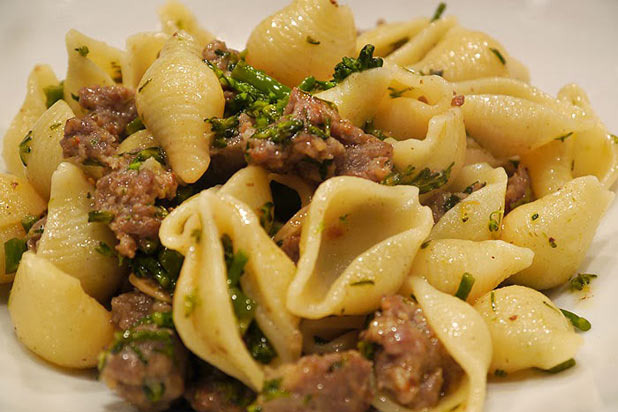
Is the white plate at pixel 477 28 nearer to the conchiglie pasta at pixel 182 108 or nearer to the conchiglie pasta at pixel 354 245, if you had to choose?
the conchiglie pasta at pixel 354 245

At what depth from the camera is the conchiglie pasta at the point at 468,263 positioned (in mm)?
2832

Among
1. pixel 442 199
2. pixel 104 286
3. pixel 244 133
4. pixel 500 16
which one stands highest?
pixel 500 16

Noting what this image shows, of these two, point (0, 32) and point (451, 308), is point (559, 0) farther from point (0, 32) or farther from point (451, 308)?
point (0, 32)

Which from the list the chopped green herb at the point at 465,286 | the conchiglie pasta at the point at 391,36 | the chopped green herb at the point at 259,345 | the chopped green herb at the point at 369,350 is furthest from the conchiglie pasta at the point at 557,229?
the conchiglie pasta at the point at 391,36

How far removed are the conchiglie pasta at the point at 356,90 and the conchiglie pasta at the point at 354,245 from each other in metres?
0.53

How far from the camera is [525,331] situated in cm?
266

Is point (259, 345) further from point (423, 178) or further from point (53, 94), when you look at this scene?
point (53, 94)

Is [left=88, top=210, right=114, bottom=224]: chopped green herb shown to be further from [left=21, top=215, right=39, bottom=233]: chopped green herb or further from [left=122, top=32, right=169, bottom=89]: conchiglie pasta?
[left=122, top=32, right=169, bottom=89]: conchiglie pasta

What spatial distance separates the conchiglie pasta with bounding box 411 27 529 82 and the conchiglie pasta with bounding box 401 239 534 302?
4.43 feet

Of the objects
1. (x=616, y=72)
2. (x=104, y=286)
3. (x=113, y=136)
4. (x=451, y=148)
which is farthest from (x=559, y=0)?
(x=104, y=286)

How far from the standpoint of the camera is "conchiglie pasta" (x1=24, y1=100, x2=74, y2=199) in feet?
10.7

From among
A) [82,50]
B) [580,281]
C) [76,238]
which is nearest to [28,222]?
[76,238]

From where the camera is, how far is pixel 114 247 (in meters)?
2.96

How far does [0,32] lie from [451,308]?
3.84 m
